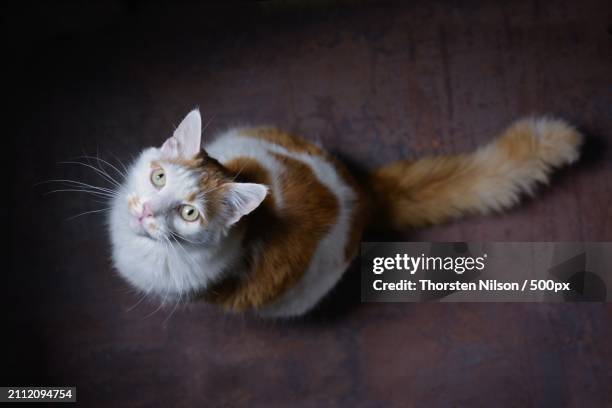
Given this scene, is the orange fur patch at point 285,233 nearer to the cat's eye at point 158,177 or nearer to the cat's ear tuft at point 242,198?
the cat's ear tuft at point 242,198

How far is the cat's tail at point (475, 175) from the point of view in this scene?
168 centimetres

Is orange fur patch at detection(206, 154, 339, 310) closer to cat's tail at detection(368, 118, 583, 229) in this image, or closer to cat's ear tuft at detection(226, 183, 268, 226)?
cat's ear tuft at detection(226, 183, 268, 226)

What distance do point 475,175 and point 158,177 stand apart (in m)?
0.93

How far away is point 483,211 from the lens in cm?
177

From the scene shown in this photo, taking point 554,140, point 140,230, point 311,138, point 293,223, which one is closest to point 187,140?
point 140,230

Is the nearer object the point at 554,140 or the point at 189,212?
the point at 189,212

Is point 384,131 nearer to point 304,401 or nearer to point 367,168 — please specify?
point 367,168

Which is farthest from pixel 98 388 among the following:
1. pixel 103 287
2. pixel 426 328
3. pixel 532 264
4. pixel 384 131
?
Answer: pixel 532 264

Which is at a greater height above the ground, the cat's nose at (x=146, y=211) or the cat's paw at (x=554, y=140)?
the cat's paw at (x=554, y=140)

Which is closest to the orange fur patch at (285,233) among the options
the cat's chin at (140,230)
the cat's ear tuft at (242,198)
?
the cat's ear tuft at (242,198)

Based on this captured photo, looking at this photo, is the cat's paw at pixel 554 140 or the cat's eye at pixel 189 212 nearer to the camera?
Answer: the cat's eye at pixel 189 212

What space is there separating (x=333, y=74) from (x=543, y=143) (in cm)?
75

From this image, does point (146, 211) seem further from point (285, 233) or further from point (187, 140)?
point (285, 233)

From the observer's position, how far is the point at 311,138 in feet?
6.53
